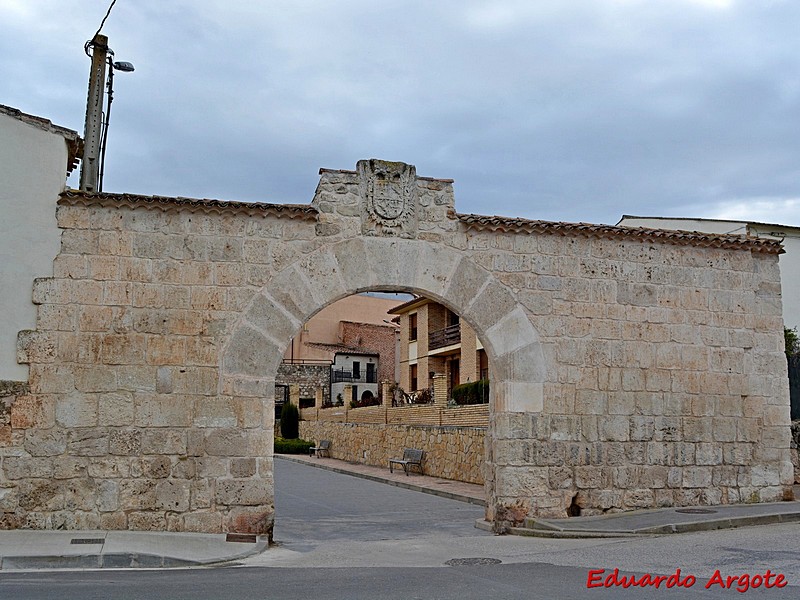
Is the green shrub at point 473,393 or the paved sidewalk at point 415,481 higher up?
the green shrub at point 473,393

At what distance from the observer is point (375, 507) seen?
14.1 metres

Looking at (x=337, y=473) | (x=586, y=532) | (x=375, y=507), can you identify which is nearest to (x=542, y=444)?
(x=586, y=532)

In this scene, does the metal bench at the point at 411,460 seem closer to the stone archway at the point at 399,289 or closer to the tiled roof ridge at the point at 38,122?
the stone archway at the point at 399,289

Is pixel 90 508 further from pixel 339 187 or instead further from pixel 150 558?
pixel 339 187

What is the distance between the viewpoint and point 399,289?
996 cm

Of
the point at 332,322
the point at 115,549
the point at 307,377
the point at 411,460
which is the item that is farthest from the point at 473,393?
the point at 332,322

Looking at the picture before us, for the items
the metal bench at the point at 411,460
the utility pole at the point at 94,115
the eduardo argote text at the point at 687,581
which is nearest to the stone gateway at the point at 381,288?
the eduardo argote text at the point at 687,581

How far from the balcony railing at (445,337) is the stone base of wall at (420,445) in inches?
217

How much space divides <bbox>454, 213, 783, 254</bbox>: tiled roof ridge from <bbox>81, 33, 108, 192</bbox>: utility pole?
647 cm

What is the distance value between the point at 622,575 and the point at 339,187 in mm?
5436

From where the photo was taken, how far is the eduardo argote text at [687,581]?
6310 mm

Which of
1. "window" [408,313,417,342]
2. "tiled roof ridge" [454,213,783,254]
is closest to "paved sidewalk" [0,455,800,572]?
"tiled roof ridge" [454,213,783,254]

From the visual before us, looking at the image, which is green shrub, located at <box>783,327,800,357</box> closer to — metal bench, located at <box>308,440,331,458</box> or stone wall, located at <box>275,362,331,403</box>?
metal bench, located at <box>308,440,331,458</box>

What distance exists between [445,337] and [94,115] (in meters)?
21.7
